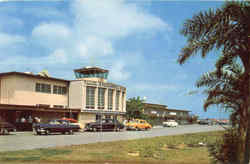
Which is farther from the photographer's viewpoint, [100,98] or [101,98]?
[101,98]

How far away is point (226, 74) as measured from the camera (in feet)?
32.9

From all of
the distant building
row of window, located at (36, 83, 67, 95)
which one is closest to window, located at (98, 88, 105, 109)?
row of window, located at (36, 83, 67, 95)

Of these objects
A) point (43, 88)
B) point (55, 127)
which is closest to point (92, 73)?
point (43, 88)

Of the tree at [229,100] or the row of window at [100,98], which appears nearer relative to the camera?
the tree at [229,100]

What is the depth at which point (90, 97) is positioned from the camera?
45.8 meters

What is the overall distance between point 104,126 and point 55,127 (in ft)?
32.8

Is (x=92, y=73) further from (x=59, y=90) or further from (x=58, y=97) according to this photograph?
(x=58, y=97)

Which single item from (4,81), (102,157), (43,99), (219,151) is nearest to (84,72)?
(43,99)

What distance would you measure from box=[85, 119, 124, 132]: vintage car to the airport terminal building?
4.65m

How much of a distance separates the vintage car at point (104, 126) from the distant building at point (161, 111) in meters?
26.6

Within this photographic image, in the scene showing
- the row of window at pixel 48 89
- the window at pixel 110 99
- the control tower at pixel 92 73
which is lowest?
the window at pixel 110 99

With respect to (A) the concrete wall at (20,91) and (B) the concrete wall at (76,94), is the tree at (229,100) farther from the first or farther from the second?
(B) the concrete wall at (76,94)

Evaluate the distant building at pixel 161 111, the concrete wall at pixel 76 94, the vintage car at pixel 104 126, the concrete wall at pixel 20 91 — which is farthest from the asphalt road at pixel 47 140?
the distant building at pixel 161 111

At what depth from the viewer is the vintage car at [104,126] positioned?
37.6 m
